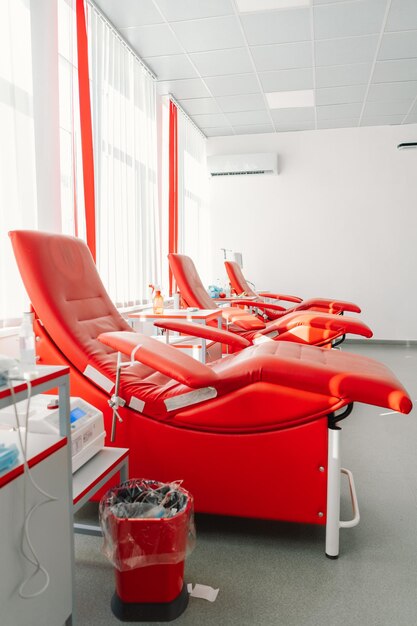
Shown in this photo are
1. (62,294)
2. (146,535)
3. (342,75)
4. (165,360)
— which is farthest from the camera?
(342,75)

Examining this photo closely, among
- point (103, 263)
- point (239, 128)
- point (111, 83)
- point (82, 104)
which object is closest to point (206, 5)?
point (111, 83)

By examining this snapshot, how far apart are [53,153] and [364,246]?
4299 mm

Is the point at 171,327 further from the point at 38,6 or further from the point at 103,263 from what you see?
the point at 38,6

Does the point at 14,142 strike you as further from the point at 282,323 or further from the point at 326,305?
the point at 326,305

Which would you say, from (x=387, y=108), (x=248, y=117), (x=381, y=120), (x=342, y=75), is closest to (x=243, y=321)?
(x=342, y=75)

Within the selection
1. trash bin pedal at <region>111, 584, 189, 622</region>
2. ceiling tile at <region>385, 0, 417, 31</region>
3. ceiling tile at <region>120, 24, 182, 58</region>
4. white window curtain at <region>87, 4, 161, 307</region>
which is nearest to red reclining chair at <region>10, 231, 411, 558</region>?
trash bin pedal at <region>111, 584, 189, 622</region>

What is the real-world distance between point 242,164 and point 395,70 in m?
2.31

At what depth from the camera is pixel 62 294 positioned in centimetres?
183

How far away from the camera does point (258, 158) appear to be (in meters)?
6.36

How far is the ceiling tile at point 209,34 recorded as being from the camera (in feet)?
12.0

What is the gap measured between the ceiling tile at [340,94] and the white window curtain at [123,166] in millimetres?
1698

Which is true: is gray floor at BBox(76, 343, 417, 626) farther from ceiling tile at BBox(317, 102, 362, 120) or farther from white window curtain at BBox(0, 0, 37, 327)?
ceiling tile at BBox(317, 102, 362, 120)

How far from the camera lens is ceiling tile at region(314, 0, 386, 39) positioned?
3.42m

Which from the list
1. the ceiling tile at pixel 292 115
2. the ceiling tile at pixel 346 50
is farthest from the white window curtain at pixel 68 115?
the ceiling tile at pixel 292 115
